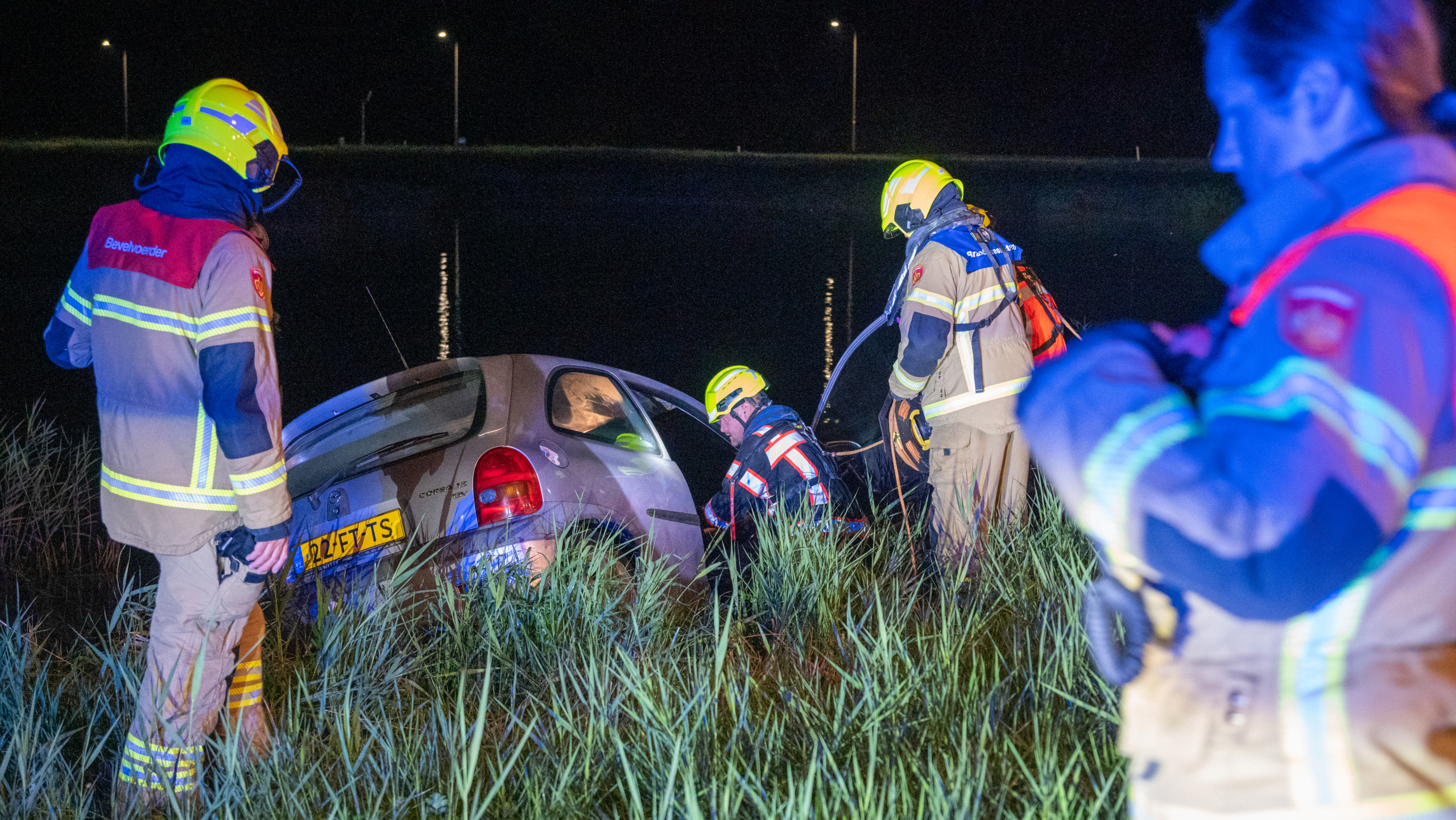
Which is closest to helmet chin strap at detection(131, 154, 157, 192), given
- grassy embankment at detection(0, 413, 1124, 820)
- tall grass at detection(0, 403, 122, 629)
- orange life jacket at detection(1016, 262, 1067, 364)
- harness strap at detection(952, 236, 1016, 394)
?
grassy embankment at detection(0, 413, 1124, 820)

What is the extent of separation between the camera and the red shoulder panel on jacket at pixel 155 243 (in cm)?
279

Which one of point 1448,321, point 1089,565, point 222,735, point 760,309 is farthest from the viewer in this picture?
point 760,309

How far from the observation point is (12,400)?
8.73 meters

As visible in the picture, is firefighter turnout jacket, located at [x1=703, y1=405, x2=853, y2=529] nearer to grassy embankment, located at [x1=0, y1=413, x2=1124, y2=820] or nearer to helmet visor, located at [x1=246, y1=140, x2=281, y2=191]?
grassy embankment, located at [x1=0, y1=413, x2=1124, y2=820]

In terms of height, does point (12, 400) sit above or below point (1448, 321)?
below

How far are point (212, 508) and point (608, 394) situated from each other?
2.26 m

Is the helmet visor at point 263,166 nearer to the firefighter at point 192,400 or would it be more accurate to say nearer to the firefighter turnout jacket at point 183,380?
the firefighter at point 192,400

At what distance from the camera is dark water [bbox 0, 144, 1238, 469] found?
11.7 m

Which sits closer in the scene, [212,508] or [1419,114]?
[1419,114]

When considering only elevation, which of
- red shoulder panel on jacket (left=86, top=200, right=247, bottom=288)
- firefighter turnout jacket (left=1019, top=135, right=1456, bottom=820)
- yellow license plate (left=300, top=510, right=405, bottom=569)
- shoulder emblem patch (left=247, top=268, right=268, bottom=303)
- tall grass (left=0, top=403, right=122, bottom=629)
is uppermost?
red shoulder panel on jacket (left=86, top=200, right=247, bottom=288)

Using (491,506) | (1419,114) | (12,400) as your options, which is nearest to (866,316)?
(12,400)

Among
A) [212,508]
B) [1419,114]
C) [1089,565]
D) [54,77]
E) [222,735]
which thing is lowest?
[222,735]

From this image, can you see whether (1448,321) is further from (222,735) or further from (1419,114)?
(222,735)

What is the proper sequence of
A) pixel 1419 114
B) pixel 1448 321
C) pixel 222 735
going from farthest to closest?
pixel 222 735
pixel 1419 114
pixel 1448 321
